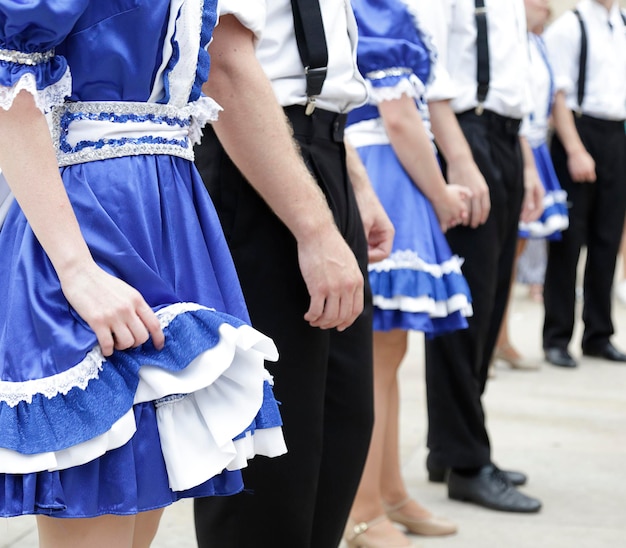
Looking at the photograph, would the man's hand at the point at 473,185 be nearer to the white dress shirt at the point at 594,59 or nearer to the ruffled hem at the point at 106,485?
the ruffled hem at the point at 106,485

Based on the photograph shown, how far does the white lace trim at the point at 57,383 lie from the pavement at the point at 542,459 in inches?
39.3

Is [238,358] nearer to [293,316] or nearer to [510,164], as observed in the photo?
[293,316]

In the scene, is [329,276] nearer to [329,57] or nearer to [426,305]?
[329,57]

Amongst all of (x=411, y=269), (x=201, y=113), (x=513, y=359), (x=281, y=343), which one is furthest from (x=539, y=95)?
(x=201, y=113)

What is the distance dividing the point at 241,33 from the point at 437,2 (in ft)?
4.95

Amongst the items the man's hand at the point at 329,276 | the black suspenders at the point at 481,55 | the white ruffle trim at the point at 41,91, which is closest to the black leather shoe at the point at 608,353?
the black suspenders at the point at 481,55

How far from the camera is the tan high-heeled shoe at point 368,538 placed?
291 centimetres

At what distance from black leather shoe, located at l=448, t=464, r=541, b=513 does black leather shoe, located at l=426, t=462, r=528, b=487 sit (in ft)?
0.34

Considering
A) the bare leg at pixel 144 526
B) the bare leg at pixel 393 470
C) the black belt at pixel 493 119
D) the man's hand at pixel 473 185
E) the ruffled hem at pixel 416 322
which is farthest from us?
the black belt at pixel 493 119

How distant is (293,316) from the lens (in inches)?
77.4

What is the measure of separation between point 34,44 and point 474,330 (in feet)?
7.31

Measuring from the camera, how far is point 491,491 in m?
3.46

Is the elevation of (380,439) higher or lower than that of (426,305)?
lower

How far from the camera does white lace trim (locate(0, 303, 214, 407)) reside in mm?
1351
